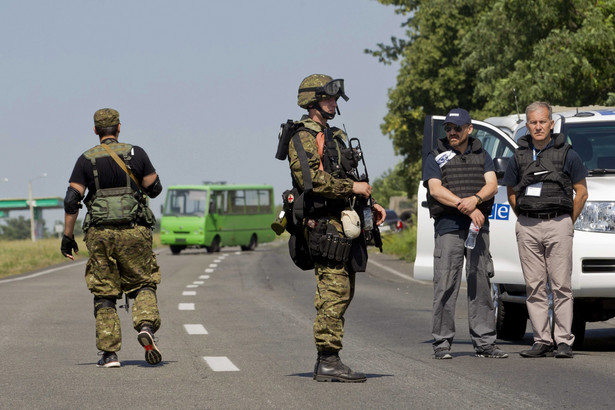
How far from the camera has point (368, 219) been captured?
25.9 ft

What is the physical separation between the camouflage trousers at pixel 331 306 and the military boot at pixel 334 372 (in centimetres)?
8

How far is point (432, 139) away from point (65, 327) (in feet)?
15.2

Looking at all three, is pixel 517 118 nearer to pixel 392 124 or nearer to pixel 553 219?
pixel 553 219

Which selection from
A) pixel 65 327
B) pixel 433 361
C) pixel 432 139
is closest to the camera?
pixel 433 361

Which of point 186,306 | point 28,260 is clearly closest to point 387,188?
point 28,260

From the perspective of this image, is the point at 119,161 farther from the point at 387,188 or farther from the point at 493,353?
the point at 387,188

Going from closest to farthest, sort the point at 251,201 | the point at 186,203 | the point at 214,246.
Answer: the point at 214,246 → the point at 186,203 → the point at 251,201

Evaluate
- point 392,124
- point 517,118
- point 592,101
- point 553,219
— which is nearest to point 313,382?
point 553,219

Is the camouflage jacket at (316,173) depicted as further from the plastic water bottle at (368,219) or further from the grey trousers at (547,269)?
the grey trousers at (547,269)

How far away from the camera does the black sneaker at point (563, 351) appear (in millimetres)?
9234

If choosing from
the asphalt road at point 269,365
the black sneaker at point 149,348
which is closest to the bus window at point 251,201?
the asphalt road at point 269,365

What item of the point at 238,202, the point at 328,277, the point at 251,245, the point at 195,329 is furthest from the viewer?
the point at 251,245

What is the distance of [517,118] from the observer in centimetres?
1189

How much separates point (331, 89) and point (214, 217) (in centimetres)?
3761
